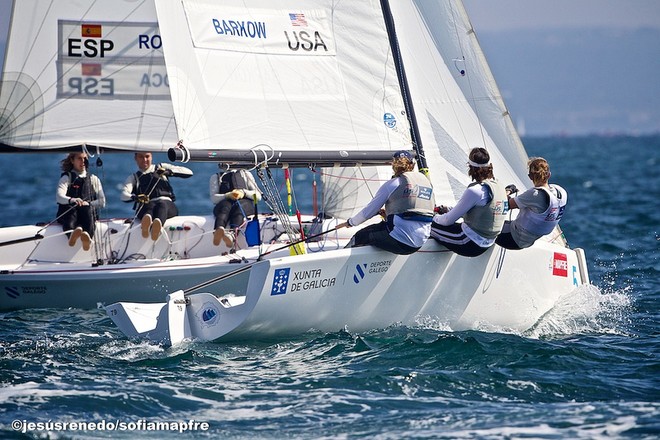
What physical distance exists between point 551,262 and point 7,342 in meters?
4.70

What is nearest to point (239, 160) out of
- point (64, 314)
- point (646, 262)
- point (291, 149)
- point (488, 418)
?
point (291, 149)

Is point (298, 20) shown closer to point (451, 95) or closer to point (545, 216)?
point (451, 95)

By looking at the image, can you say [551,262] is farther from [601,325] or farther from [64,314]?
[64,314]

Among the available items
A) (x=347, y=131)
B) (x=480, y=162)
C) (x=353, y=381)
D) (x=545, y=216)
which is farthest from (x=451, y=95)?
(x=353, y=381)

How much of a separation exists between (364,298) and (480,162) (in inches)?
56.6

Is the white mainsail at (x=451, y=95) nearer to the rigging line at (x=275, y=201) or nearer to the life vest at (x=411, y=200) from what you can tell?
the rigging line at (x=275, y=201)

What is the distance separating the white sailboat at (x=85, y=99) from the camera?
33.8 feet

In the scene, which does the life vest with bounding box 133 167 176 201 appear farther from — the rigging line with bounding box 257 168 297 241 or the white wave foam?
the white wave foam

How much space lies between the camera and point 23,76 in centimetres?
1034

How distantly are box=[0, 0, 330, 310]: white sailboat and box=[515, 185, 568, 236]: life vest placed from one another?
9.84 ft

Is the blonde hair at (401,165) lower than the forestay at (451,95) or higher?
lower

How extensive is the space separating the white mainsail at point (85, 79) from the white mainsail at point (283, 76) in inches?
53.3

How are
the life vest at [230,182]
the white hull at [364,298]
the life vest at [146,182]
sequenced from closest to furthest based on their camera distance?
the white hull at [364,298] < the life vest at [146,182] < the life vest at [230,182]

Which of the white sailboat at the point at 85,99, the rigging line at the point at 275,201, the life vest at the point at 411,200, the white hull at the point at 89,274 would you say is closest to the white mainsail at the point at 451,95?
the white hull at the point at 89,274
